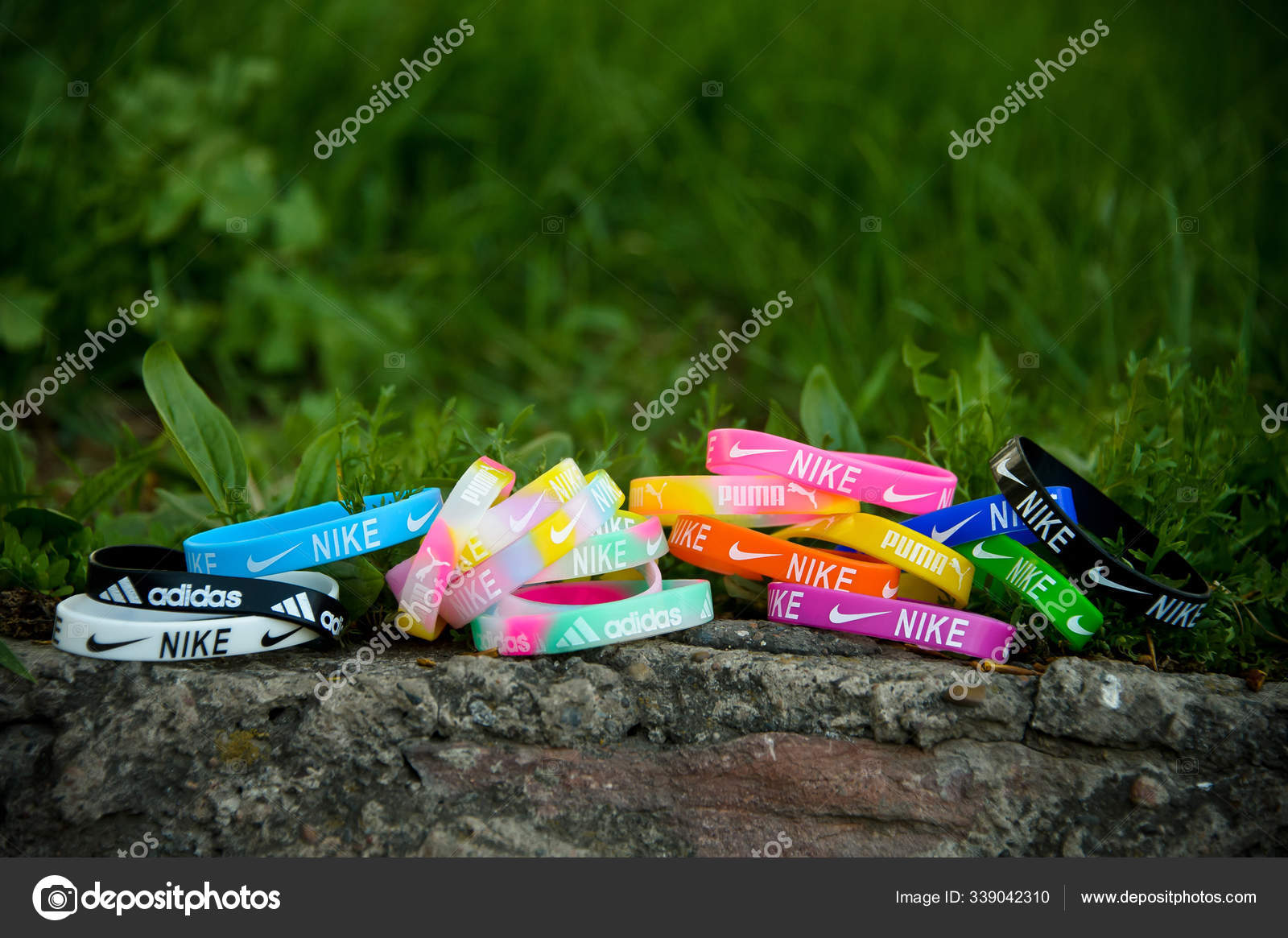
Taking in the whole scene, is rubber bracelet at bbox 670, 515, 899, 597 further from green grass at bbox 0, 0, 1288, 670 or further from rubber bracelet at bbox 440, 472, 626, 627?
green grass at bbox 0, 0, 1288, 670

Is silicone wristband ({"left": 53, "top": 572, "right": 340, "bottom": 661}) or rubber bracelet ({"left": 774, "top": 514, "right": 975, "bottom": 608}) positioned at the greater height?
silicone wristband ({"left": 53, "top": 572, "right": 340, "bottom": 661})

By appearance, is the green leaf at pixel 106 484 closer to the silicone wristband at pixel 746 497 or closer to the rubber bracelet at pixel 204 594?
the rubber bracelet at pixel 204 594

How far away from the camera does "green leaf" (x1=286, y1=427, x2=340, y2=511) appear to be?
9.50 feet

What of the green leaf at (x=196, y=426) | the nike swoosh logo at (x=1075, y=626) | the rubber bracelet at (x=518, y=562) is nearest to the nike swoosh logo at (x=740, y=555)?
the rubber bracelet at (x=518, y=562)

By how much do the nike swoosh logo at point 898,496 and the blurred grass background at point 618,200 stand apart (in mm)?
1441

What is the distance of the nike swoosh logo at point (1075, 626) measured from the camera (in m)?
2.46

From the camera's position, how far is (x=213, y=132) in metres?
4.59

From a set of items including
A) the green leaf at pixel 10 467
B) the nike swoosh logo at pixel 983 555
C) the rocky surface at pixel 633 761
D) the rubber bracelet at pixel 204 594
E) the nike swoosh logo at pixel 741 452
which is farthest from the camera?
the green leaf at pixel 10 467

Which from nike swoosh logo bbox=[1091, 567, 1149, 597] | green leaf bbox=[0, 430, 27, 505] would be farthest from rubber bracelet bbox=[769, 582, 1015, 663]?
green leaf bbox=[0, 430, 27, 505]

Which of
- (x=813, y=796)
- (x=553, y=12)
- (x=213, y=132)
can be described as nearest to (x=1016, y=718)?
(x=813, y=796)

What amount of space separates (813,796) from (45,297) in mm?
3526

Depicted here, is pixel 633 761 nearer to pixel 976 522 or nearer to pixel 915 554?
pixel 915 554

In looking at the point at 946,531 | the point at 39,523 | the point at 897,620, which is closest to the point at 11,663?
the point at 39,523

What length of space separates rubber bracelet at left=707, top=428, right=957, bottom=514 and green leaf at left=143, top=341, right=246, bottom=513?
136 centimetres
